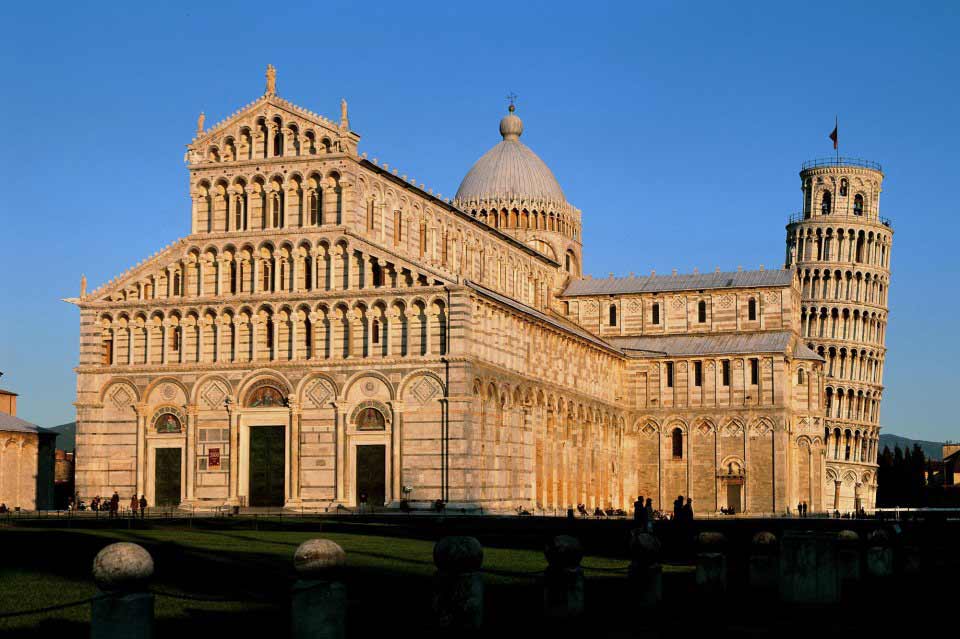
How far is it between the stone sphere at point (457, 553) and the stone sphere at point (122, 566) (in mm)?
4309

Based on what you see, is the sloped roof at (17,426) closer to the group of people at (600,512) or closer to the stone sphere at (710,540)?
the group of people at (600,512)

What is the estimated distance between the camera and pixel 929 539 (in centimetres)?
4353

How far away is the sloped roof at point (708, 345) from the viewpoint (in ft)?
299

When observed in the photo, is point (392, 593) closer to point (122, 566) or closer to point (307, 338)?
point (122, 566)

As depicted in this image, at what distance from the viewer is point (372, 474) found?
2579 inches

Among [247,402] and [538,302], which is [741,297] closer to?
[538,302]

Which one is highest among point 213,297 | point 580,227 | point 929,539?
point 580,227

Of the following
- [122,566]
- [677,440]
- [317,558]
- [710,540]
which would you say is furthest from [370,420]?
[122,566]

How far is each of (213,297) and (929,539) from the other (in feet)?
127

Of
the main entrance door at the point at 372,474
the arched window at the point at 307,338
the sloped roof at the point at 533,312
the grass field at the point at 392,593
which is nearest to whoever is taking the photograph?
the grass field at the point at 392,593

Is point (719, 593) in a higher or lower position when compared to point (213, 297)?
lower

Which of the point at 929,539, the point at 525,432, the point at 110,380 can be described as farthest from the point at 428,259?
the point at 929,539

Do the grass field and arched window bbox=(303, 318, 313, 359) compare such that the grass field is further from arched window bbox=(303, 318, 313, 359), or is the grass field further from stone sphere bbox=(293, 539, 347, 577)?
arched window bbox=(303, 318, 313, 359)

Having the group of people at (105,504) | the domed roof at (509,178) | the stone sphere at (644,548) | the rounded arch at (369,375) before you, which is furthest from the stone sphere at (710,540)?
the domed roof at (509,178)
